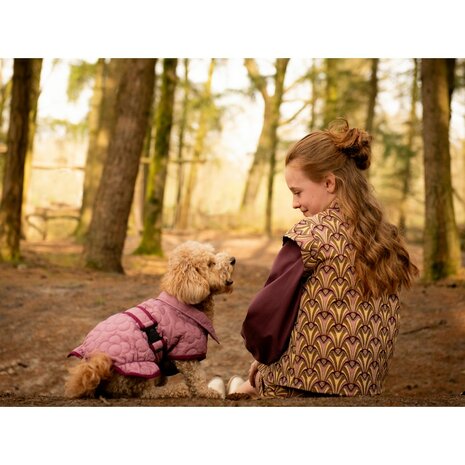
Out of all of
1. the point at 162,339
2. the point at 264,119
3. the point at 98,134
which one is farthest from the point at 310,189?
the point at 264,119

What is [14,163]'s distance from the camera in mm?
9602

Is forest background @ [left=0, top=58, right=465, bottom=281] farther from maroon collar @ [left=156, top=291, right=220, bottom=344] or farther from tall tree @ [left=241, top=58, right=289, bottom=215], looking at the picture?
maroon collar @ [left=156, top=291, right=220, bottom=344]

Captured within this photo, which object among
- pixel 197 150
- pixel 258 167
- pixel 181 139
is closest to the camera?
pixel 197 150

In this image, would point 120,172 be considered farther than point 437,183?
Yes

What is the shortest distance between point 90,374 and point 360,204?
168 centimetres

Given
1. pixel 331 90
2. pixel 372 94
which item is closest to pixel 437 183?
pixel 372 94

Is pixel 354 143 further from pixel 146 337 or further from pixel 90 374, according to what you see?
pixel 90 374

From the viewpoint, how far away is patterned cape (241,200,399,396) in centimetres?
340

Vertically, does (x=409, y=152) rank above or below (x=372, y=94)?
below

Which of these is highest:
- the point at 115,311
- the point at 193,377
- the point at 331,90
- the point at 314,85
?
the point at 314,85

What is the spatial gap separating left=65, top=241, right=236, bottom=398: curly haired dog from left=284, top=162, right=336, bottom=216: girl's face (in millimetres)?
683

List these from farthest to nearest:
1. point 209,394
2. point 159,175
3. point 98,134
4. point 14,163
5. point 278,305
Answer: point 98,134 < point 159,175 < point 14,163 < point 209,394 < point 278,305
